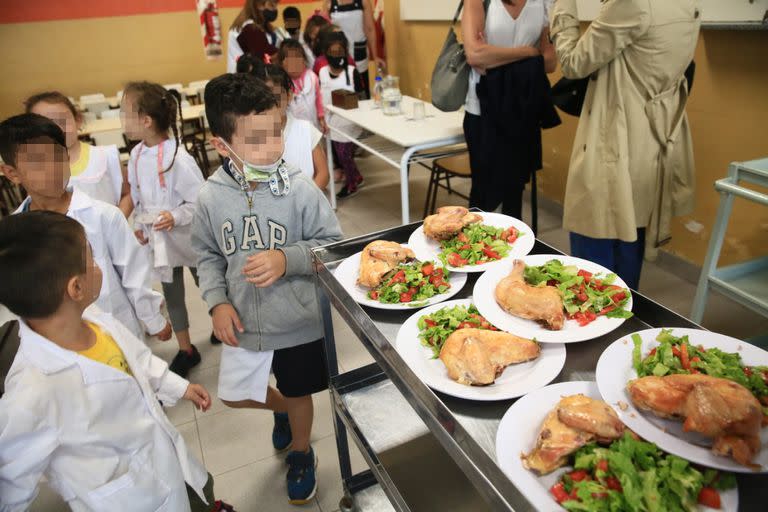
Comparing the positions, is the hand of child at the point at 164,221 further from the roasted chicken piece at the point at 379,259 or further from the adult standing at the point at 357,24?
the adult standing at the point at 357,24

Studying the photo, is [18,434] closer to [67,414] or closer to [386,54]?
[67,414]

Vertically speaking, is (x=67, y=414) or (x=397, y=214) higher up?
(x=67, y=414)

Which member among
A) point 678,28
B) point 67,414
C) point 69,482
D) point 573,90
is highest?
point 678,28

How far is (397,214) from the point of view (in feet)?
16.0

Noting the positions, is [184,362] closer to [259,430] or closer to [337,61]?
[259,430]

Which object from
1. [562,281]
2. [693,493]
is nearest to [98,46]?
[562,281]

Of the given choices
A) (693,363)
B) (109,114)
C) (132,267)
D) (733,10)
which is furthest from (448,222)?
(109,114)

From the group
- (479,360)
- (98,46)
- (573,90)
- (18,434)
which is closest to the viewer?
(479,360)

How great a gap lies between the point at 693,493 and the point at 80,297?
1312mm

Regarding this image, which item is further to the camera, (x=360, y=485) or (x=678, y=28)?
(x=678, y=28)

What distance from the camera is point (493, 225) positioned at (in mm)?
1561

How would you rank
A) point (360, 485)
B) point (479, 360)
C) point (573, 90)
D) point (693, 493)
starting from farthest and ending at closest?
1. point (573, 90)
2. point (360, 485)
3. point (479, 360)
4. point (693, 493)

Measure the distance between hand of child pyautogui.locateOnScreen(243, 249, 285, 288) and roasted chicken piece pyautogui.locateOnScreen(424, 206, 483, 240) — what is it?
0.47 meters

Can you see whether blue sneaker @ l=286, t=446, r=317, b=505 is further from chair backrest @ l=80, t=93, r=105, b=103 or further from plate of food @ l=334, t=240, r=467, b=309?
chair backrest @ l=80, t=93, r=105, b=103
